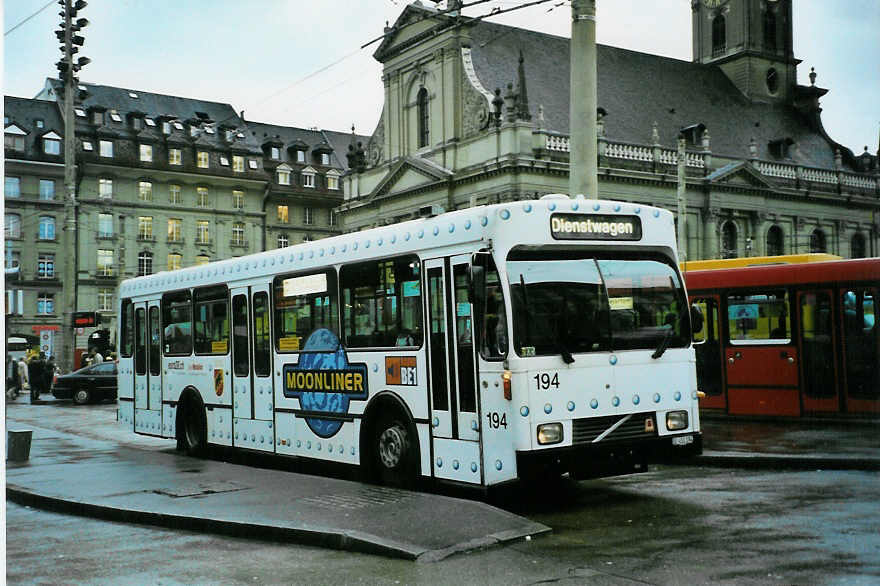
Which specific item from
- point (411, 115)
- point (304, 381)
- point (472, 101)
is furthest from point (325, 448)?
point (411, 115)

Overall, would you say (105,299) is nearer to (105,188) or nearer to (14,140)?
(105,188)

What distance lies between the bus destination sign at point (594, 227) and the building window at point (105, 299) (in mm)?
64107

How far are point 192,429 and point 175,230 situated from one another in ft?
210

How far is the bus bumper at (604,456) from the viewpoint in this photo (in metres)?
9.52

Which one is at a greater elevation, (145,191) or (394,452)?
(145,191)

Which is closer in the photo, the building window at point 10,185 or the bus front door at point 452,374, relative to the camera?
the bus front door at point 452,374

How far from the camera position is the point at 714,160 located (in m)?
66.3

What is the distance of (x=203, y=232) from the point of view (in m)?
80.6

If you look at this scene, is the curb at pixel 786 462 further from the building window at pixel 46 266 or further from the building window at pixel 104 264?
the building window at pixel 104 264

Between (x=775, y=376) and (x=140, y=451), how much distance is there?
11741 millimetres

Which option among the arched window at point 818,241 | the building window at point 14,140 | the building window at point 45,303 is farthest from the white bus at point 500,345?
the arched window at point 818,241

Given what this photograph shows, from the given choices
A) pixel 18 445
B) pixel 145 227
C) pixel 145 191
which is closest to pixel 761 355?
pixel 18 445

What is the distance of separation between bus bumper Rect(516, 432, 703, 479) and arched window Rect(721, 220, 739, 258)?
5745 cm

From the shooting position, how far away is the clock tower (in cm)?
7500
